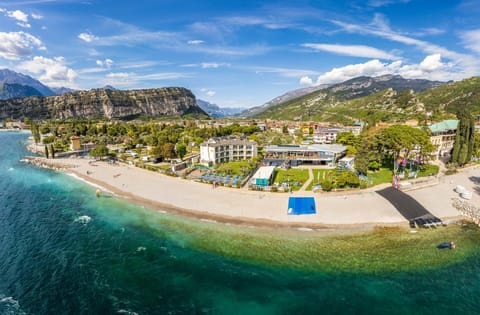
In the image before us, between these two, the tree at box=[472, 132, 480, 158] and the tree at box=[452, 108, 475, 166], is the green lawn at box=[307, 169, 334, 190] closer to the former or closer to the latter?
the tree at box=[452, 108, 475, 166]

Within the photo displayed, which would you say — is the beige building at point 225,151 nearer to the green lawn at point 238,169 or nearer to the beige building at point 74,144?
the green lawn at point 238,169

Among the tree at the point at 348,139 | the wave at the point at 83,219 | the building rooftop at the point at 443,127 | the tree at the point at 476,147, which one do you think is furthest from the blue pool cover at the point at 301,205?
the building rooftop at the point at 443,127

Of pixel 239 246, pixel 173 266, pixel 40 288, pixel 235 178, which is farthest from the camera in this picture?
pixel 235 178

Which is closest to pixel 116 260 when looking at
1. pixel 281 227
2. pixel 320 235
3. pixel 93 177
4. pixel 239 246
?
pixel 239 246

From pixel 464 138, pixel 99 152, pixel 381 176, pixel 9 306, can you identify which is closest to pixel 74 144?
pixel 99 152

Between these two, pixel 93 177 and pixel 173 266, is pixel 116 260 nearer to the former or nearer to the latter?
pixel 173 266

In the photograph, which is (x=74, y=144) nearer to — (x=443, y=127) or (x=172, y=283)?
(x=172, y=283)

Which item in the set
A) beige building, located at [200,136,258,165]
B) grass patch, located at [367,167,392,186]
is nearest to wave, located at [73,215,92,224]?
beige building, located at [200,136,258,165]
